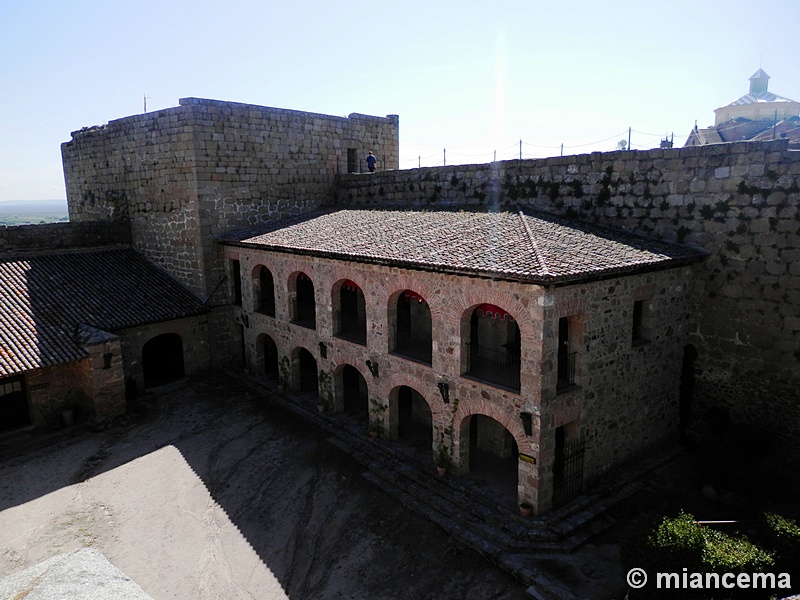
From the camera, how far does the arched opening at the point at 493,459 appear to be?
11.9 meters

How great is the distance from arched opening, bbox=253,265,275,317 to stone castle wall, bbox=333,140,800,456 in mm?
9747

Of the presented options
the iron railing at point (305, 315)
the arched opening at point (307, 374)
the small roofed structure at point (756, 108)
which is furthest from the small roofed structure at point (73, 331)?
the small roofed structure at point (756, 108)

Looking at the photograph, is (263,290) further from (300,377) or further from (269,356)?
(300,377)

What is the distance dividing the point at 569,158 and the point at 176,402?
1392 centimetres

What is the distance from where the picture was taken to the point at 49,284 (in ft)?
59.1

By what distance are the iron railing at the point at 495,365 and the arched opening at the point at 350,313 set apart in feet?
10.8

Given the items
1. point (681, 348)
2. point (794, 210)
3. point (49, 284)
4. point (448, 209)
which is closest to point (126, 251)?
point (49, 284)

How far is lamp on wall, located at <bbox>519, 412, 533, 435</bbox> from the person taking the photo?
10516 mm

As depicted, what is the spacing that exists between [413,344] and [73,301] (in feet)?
36.7

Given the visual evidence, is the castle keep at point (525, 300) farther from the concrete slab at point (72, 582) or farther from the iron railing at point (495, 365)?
the concrete slab at point (72, 582)

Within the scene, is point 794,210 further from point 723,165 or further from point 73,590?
point 73,590

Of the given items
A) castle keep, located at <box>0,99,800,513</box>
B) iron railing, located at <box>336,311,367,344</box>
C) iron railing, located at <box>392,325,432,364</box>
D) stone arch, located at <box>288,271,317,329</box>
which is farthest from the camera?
stone arch, located at <box>288,271,317,329</box>

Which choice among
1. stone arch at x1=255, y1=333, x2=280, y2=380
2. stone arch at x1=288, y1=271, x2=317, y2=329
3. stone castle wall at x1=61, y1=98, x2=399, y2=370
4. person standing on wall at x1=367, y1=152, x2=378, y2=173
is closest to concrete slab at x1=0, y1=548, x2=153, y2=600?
stone arch at x1=288, y1=271, x2=317, y2=329

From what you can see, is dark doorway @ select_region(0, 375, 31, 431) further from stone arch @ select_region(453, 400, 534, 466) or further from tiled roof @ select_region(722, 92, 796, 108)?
tiled roof @ select_region(722, 92, 796, 108)
